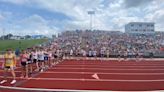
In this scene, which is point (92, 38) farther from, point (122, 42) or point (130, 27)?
point (130, 27)

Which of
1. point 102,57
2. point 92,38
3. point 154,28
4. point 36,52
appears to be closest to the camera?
point 36,52

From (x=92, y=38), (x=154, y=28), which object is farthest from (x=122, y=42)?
(x=154, y=28)

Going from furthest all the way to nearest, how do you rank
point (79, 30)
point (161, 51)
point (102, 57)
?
point (79, 30) < point (161, 51) < point (102, 57)

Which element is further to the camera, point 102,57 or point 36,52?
point 102,57

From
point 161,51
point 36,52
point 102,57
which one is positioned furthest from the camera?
point 161,51

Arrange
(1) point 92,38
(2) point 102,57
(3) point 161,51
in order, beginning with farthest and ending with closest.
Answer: (1) point 92,38, (3) point 161,51, (2) point 102,57

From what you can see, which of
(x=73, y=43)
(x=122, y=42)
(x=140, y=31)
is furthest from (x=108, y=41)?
(x=140, y=31)

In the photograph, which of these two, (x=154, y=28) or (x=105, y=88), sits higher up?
(x=154, y=28)

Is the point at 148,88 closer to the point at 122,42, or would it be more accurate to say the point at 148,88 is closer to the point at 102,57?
the point at 102,57

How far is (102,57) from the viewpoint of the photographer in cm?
4684

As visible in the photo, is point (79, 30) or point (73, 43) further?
point (79, 30)

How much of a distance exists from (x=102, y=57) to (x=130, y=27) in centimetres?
6300

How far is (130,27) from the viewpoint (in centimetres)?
10825

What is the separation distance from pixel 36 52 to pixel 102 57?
24416 millimetres
